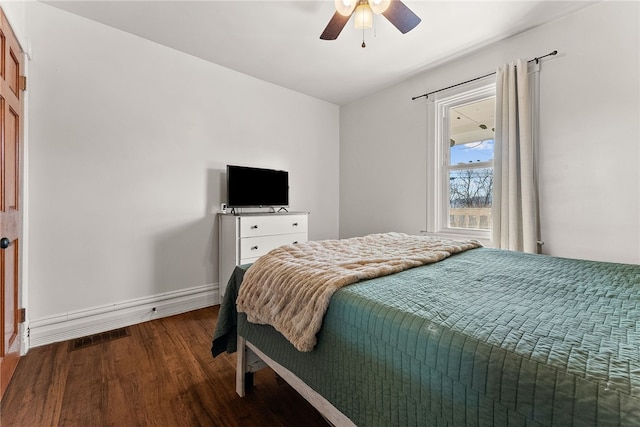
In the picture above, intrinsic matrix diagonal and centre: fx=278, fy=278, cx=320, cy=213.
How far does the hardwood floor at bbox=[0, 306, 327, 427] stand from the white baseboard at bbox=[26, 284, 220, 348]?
0.38 ft

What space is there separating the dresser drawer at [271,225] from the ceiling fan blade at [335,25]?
5.67 feet

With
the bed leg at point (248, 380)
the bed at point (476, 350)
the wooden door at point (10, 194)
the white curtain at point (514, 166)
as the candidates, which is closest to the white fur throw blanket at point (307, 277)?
the bed at point (476, 350)

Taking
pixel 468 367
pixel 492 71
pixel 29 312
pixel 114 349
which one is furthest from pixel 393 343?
pixel 492 71

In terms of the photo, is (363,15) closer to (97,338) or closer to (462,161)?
(462,161)

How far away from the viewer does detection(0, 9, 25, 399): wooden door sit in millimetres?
1540

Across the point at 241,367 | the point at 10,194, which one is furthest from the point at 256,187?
the point at 241,367

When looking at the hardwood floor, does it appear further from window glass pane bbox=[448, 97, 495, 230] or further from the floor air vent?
window glass pane bbox=[448, 97, 495, 230]

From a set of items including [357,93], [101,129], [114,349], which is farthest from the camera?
[357,93]

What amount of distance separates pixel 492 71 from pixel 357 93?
1.63m

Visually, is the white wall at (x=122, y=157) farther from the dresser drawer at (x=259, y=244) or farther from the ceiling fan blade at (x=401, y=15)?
the ceiling fan blade at (x=401, y=15)

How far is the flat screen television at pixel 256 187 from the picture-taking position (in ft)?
9.78

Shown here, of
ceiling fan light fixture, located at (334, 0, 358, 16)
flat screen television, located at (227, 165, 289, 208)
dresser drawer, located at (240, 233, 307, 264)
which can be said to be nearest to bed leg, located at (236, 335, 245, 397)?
dresser drawer, located at (240, 233, 307, 264)

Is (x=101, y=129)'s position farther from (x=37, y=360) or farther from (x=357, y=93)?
(x=357, y=93)

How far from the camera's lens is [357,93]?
380 cm
